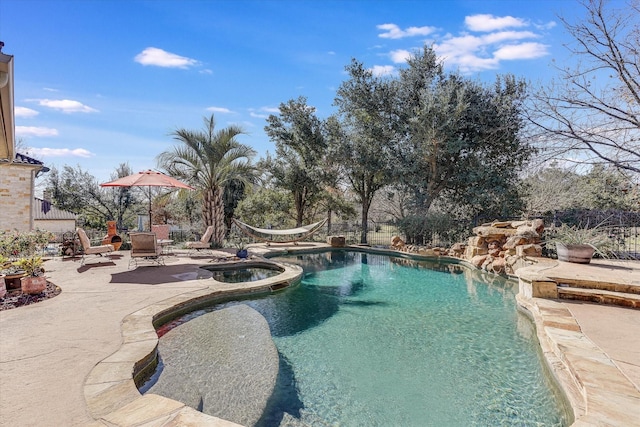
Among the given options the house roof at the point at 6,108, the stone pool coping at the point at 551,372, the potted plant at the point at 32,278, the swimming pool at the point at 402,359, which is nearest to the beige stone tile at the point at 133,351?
the stone pool coping at the point at 551,372

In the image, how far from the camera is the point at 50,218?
54.7 ft

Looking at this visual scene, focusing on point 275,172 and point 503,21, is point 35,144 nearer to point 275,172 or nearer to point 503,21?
point 275,172

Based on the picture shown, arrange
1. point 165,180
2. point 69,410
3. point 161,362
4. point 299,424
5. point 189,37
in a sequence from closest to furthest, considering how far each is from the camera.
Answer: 1. point 69,410
2. point 299,424
3. point 161,362
4. point 165,180
5. point 189,37

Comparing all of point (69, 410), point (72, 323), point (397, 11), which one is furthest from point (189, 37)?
point (69, 410)

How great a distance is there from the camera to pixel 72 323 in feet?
11.0

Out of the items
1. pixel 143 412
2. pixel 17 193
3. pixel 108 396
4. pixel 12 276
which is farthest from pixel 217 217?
pixel 143 412

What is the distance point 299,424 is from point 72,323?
2.66 meters

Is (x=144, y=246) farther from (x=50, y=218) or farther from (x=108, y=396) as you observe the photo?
(x=50, y=218)

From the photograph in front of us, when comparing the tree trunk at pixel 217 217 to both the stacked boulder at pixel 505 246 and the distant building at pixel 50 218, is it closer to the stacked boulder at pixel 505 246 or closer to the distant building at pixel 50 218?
the stacked boulder at pixel 505 246

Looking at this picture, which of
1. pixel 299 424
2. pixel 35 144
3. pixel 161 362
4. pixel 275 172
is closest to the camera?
pixel 299 424

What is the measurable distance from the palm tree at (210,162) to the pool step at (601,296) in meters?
8.51

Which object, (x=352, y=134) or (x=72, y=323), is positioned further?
(x=352, y=134)

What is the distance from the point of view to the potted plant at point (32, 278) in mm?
4373

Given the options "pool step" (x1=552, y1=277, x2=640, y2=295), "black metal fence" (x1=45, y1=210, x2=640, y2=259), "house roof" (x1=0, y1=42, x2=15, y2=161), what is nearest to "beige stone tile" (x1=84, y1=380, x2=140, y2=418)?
"house roof" (x1=0, y1=42, x2=15, y2=161)
